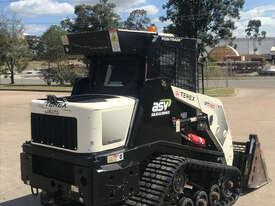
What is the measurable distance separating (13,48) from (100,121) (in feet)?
126

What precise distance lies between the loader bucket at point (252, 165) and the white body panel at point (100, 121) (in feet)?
9.10

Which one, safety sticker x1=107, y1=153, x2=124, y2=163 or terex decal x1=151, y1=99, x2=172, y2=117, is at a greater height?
terex decal x1=151, y1=99, x2=172, y2=117

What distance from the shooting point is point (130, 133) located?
412cm

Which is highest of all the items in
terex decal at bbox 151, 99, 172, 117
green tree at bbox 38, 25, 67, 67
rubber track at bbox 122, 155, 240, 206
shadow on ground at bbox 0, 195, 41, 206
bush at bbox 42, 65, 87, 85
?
green tree at bbox 38, 25, 67, 67

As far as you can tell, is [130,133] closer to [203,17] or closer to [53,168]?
[53,168]

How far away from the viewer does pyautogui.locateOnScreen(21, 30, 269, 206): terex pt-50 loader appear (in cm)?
385

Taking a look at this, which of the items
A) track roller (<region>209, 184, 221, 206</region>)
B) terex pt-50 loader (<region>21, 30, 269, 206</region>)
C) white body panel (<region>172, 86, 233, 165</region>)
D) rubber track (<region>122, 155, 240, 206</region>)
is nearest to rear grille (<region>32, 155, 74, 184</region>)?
terex pt-50 loader (<region>21, 30, 269, 206</region>)

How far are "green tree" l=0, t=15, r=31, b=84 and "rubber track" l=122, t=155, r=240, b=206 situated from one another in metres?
37.8

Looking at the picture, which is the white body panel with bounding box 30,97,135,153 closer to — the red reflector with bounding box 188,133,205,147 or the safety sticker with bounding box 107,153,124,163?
the safety sticker with bounding box 107,153,124,163

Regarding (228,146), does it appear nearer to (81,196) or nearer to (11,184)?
(81,196)

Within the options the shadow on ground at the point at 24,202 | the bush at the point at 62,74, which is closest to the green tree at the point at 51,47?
the bush at the point at 62,74

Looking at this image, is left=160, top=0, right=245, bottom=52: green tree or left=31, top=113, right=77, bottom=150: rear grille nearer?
left=31, top=113, right=77, bottom=150: rear grille

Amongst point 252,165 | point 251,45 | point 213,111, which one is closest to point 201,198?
point 213,111

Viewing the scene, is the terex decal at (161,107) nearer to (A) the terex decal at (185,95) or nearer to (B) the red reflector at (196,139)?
(A) the terex decal at (185,95)
